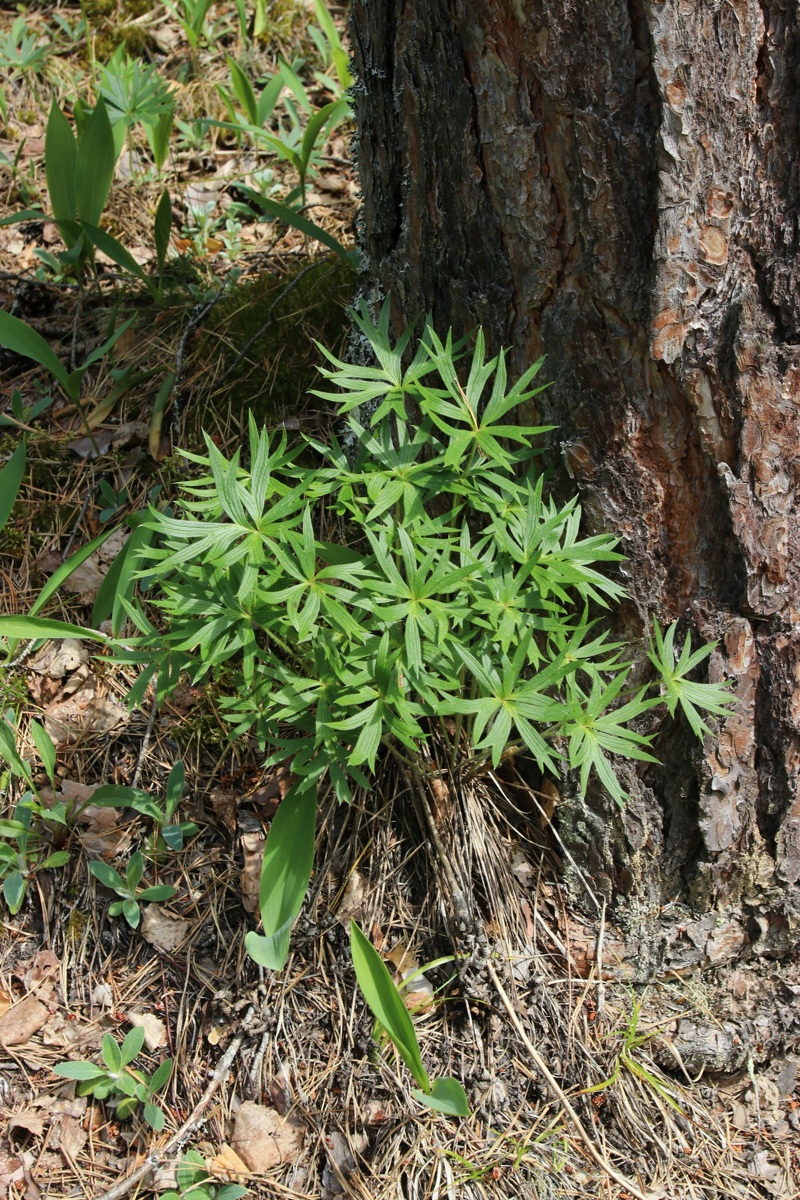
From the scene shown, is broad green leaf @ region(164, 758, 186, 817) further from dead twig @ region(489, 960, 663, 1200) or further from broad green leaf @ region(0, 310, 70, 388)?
broad green leaf @ region(0, 310, 70, 388)

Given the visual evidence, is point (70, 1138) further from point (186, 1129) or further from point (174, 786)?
point (174, 786)

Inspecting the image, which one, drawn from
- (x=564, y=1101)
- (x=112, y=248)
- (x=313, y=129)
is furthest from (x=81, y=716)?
(x=313, y=129)

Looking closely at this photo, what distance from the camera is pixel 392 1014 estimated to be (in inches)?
69.2

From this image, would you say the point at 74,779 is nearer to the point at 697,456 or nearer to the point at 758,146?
the point at 697,456

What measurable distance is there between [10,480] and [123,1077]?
1.43m

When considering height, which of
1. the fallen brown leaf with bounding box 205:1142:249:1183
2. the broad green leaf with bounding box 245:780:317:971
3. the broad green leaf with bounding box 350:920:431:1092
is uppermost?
the broad green leaf with bounding box 245:780:317:971

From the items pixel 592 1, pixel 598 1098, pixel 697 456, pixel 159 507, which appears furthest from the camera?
pixel 159 507

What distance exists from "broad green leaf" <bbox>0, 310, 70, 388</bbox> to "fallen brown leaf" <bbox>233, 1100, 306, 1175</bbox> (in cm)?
191

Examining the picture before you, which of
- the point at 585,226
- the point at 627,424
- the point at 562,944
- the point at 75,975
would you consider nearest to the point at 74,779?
the point at 75,975

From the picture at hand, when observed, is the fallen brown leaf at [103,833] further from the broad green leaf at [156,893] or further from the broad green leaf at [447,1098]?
the broad green leaf at [447,1098]

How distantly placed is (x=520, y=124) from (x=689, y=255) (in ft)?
1.22

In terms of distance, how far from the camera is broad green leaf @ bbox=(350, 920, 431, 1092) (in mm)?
1734

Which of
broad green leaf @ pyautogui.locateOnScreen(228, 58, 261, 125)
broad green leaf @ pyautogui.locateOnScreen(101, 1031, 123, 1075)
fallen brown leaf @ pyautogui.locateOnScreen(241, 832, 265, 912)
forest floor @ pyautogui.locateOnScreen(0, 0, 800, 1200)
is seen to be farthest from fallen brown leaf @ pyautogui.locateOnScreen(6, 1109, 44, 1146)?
broad green leaf @ pyautogui.locateOnScreen(228, 58, 261, 125)

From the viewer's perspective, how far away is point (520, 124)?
157 centimetres
